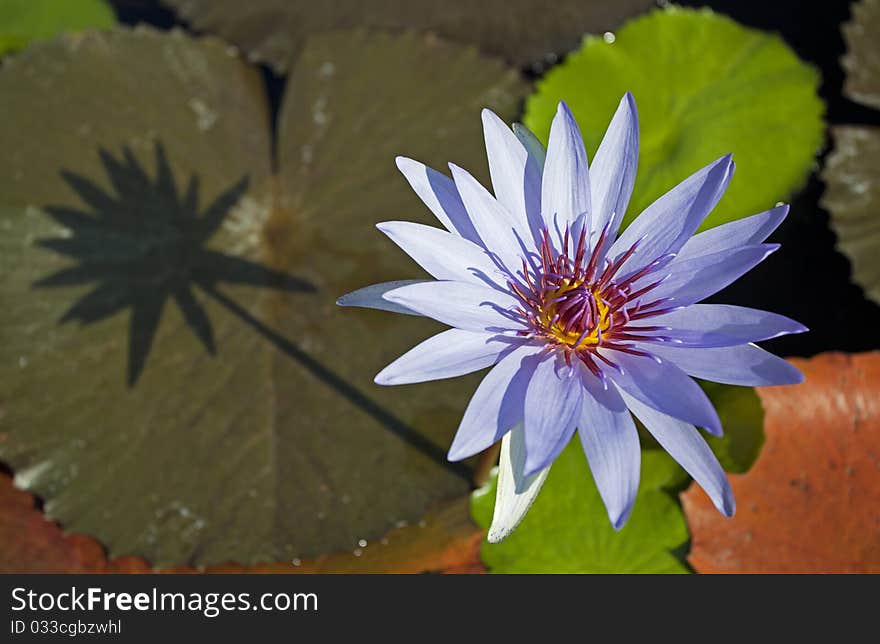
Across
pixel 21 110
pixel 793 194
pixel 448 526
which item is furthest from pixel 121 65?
pixel 793 194

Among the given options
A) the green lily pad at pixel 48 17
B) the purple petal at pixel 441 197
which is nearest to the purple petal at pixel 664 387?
the purple petal at pixel 441 197

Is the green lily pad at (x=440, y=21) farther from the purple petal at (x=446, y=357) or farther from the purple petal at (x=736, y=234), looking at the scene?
the purple petal at (x=446, y=357)

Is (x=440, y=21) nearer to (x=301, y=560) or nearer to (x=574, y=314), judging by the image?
(x=574, y=314)

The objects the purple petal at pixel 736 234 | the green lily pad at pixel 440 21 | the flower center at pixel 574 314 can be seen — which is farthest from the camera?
the green lily pad at pixel 440 21

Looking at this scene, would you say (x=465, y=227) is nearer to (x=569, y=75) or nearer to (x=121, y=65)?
(x=569, y=75)

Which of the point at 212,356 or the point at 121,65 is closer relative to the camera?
the point at 212,356

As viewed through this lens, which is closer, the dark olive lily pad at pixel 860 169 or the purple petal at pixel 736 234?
the purple petal at pixel 736 234

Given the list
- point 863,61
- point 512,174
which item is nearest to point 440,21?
point 863,61
